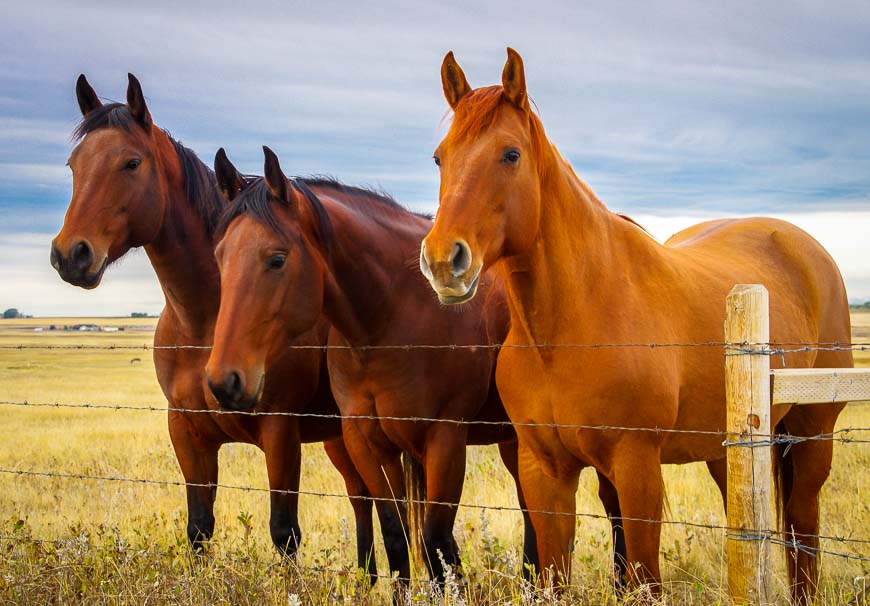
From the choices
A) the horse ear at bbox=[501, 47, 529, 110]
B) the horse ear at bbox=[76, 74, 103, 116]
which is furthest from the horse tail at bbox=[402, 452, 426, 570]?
the horse ear at bbox=[76, 74, 103, 116]

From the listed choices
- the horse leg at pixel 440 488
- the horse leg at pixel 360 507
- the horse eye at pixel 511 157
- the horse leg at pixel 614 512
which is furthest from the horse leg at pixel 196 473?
the horse eye at pixel 511 157

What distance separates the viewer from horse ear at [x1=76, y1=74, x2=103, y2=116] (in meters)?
5.29

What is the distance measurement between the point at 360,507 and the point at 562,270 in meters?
2.46

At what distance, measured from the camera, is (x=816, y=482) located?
17.0 ft

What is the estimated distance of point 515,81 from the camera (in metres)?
3.53

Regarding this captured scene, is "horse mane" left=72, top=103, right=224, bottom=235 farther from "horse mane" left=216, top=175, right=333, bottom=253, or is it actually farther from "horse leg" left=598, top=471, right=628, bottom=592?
"horse leg" left=598, top=471, right=628, bottom=592

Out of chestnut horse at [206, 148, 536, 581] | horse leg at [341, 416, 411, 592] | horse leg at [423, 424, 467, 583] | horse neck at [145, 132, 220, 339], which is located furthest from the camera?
horse neck at [145, 132, 220, 339]

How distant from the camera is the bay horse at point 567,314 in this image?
3.40 meters

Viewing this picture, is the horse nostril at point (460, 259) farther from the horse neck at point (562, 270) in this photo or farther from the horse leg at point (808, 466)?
the horse leg at point (808, 466)

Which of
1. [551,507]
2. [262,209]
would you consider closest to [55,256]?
[262,209]

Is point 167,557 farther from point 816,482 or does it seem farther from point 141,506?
point 816,482

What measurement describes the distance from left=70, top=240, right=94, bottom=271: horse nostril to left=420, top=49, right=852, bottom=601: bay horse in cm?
217

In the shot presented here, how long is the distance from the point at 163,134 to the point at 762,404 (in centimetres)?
396

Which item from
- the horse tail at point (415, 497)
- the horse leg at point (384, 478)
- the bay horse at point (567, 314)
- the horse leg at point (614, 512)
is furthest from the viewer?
the horse leg at point (614, 512)
